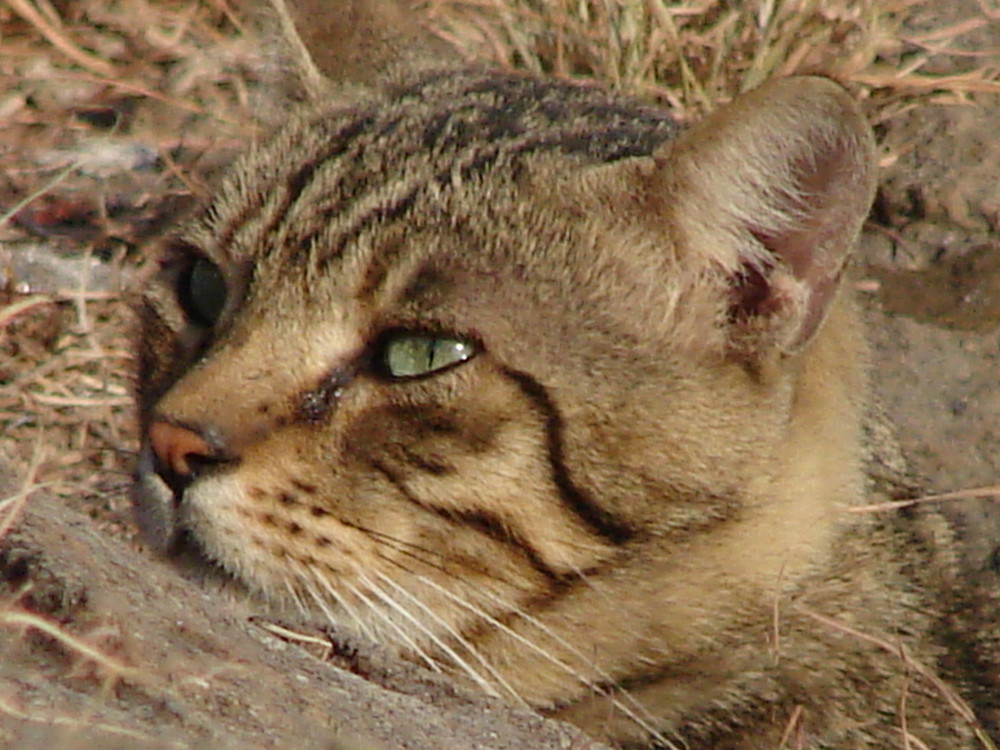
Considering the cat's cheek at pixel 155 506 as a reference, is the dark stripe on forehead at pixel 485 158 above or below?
above

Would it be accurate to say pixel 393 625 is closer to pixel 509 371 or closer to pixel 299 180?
pixel 509 371

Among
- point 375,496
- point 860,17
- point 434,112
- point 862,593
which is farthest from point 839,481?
point 860,17

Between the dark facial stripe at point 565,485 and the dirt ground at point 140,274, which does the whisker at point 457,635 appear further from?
the dark facial stripe at point 565,485

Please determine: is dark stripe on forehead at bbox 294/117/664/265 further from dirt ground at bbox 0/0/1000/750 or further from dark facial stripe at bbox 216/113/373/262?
dirt ground at bbox 0/0/1000/750

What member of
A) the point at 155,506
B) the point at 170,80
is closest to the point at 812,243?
the point at 155,506

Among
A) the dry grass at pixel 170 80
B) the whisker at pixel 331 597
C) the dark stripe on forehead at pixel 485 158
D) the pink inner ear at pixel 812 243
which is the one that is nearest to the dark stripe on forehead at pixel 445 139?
the dark stripe on forehead at pixel 485 158

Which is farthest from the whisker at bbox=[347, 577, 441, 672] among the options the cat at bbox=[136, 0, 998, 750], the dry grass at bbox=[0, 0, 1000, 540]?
the dry grass at bbox=[0, 0, 1000, 540]

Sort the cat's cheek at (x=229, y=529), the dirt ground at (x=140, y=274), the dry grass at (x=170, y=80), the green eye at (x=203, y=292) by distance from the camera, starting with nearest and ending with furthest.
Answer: the dirt ground at (x=140, y=274)
the cat's cheek at (x=229, y=529)
the green eye at (x=203, y=292)
the dry grass at (x=170, y=80)
